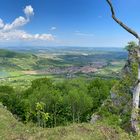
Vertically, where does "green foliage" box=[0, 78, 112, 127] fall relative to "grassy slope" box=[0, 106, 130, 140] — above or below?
below

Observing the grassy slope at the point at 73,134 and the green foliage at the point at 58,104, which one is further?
the green foliage at the point at 58,104

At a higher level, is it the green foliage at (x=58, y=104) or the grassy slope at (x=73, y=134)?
the grassy slope at (x=73, y=134)

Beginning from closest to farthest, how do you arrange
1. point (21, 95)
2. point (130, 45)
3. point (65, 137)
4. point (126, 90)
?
point (65, 137) < point (130, 45) < point (126, 90) < point (21, 95)

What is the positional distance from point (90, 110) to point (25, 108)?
1418cm

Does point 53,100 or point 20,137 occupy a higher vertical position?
point 20,137

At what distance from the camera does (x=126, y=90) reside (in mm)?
27750

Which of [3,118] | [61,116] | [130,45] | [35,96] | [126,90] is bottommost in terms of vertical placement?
[61,116]

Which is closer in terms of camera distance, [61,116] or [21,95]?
[61,116]

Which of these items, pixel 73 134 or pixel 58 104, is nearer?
pixel 73 134

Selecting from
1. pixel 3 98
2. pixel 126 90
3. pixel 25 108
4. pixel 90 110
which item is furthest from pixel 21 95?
pixel 126 90

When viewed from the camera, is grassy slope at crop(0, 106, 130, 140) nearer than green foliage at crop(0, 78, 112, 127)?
Yes

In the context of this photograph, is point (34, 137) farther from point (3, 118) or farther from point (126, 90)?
point (126, 90)

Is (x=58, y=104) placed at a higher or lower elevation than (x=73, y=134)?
lower

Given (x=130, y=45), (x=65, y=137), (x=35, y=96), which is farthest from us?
(x=35, y=96)
